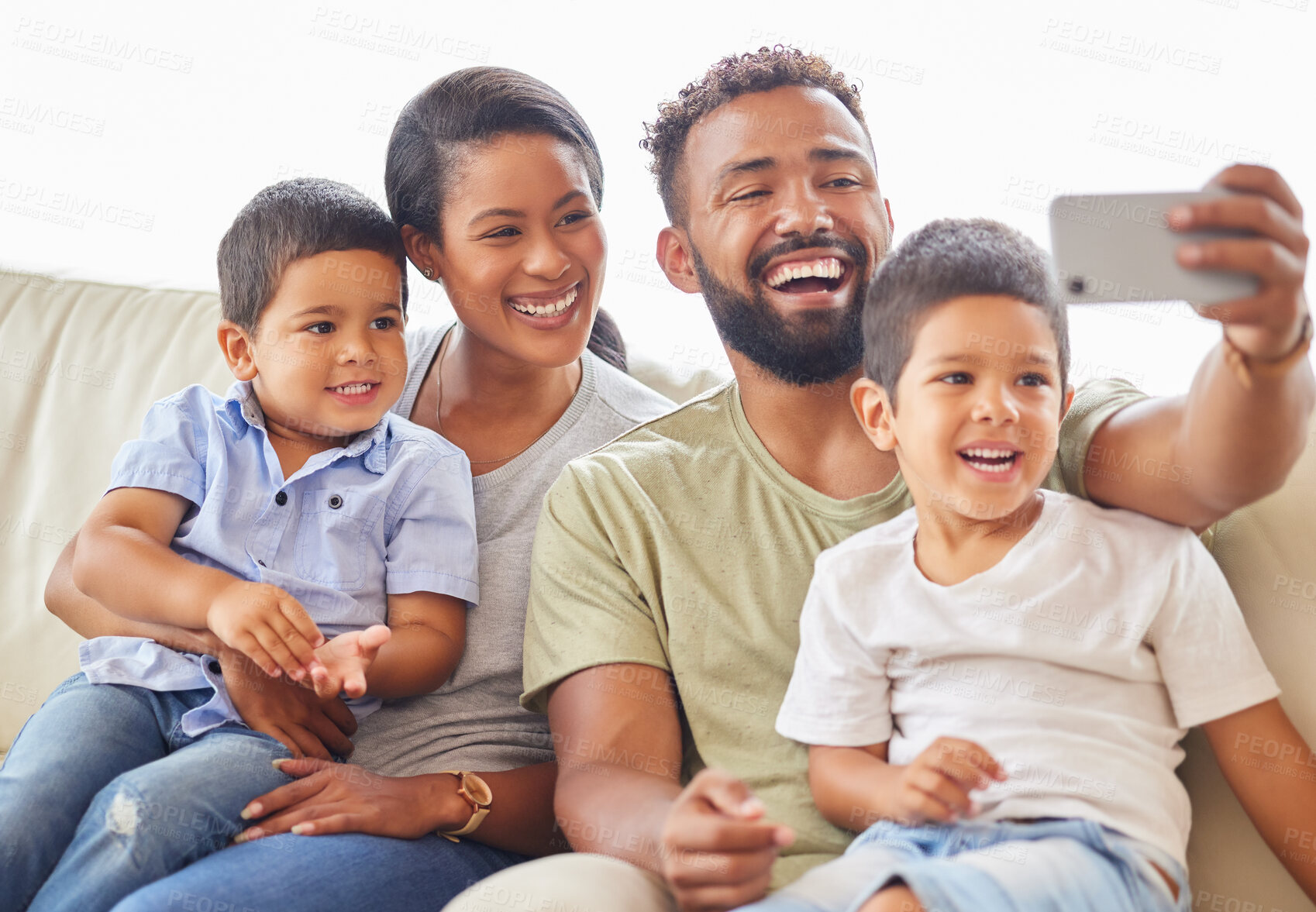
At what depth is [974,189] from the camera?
199cm

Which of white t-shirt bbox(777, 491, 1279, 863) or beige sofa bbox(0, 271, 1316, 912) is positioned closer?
white t-shirt bbox(777, 491, 1279, 863)

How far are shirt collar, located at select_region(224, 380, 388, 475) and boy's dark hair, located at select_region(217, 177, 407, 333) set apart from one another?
9 centimetres

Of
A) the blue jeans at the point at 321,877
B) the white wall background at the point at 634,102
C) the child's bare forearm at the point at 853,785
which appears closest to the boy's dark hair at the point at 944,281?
the child's bare forearm at the point at 853,785

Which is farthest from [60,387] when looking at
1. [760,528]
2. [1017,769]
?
[1017,769]

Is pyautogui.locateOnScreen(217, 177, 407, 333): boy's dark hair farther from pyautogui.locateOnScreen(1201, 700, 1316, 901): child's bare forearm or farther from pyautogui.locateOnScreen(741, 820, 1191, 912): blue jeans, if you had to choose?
pyautogui.locateOnScreen(1201, 700, 1316, 901): child's bare forearm

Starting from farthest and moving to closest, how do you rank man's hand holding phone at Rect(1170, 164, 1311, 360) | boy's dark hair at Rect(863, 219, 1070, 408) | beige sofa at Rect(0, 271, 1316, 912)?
beige sofa at Rect(0, 271, 1316, 912), boy's dark hair at Rect(863, 219, 1070, 408), man's hand holding phone at Rect(1170, 164, 1311, 360)

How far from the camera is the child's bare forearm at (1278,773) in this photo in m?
1.02

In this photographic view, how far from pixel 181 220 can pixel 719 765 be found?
1925 mm

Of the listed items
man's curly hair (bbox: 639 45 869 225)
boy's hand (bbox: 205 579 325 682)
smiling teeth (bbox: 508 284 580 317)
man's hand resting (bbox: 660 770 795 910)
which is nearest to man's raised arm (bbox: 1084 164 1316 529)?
man's hand resting (bbox: 660 770 795 910)

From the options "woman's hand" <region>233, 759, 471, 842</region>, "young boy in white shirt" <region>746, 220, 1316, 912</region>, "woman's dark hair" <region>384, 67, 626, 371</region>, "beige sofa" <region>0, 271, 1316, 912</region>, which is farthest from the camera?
"beige sofa" <region>0, 271, 1316, 912</region>

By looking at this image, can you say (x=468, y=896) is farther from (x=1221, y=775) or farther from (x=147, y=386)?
(x=147, y=386)

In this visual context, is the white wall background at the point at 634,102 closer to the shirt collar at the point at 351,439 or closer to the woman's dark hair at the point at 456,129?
the woman's dark hair at the point at 456,129

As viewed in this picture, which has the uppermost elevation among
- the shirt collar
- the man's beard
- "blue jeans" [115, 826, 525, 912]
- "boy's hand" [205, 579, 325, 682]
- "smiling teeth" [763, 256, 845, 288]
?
"smiling teeth" [763, 256, 845, 288]

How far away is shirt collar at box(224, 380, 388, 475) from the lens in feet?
4.74
